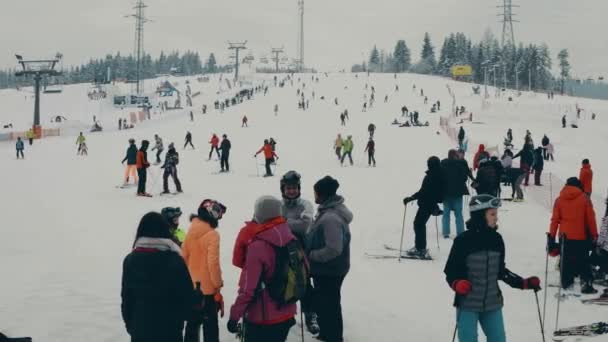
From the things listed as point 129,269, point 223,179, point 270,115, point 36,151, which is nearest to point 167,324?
point 129,269

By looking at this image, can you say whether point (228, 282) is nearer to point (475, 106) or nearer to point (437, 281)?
point (437, 281)

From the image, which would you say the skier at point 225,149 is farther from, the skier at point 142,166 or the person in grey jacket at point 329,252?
the person in grey jacket at point 329,252

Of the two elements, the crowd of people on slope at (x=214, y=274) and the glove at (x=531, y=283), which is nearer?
the crowd of people on slope at (x=214, y=274)

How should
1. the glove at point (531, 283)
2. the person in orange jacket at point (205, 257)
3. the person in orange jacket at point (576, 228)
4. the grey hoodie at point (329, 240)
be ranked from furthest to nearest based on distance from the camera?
the person in orange jacket at point (576, 228) < the grey hoodie at point (329, 240) < the person in orange jacket at point (205, 257) < the glove at point (531, 283)

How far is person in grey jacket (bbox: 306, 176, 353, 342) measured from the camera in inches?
207

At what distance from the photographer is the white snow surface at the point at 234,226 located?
686cm

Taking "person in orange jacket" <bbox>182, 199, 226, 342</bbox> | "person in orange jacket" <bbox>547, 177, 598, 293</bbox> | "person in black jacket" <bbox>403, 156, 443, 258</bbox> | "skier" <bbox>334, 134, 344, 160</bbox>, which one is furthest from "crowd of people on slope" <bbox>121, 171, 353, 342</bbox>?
"skier" <bbox>334, 134, 344, 160</bbox>

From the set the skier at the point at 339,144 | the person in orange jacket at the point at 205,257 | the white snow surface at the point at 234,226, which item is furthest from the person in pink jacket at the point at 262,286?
the skier at the point at 339,144

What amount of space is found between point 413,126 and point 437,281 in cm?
3453

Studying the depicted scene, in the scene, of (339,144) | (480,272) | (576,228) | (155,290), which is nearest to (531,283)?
(480,272)

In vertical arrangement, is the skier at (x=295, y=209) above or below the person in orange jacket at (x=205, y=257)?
→ above

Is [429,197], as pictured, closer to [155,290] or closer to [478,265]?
[478,265]

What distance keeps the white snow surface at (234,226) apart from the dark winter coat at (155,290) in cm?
253

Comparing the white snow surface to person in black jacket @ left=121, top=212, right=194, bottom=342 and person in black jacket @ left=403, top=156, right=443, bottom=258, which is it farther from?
person in black jacket @ left=121, top=212, right=194, bottom=342
